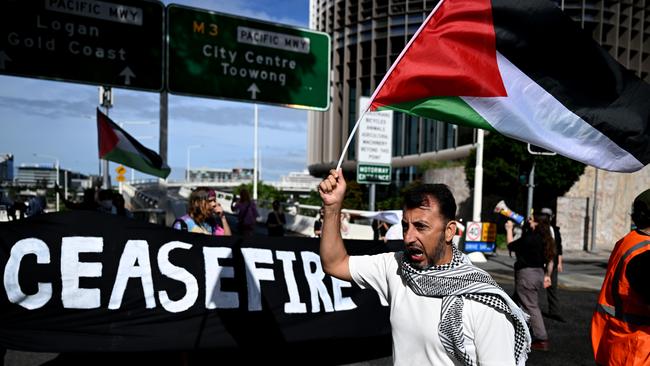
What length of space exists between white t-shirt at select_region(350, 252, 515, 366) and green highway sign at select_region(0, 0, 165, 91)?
6612mm

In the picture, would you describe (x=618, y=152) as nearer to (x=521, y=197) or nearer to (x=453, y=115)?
(x=453, y=115)

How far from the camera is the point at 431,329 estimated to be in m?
1.98

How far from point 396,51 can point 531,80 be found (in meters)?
45.0

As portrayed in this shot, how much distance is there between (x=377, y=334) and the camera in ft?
17.9

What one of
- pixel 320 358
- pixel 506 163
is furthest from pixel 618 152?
pixel 506 163

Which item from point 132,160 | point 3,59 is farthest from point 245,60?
point 3,59

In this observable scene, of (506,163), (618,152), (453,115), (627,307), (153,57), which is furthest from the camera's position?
(506,163)

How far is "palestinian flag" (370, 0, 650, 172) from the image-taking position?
10.6ft

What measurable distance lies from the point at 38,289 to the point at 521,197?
2281 centimetres

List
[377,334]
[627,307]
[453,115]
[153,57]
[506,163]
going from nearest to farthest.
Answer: [627,307]
[453,115]
[377,334]
[153,57]
[506,163]

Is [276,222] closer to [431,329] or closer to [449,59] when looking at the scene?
[449,59]

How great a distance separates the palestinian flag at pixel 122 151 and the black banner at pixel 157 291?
480 cm

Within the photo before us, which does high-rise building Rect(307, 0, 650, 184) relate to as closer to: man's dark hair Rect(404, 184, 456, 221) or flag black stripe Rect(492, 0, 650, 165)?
flag black stripe Rect(492, 0, 650, 165)

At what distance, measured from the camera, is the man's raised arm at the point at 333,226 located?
240cm
